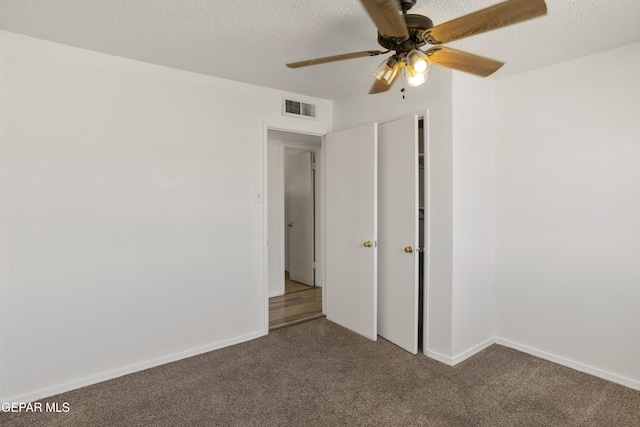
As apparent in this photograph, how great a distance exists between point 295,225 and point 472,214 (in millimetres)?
3166

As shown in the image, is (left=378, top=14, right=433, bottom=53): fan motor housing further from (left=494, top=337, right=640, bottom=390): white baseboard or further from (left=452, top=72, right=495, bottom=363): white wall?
(left=494, top=337, right=640, bottom=390): white baseboard

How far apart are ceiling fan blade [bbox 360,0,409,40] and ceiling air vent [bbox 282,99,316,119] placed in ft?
6.77

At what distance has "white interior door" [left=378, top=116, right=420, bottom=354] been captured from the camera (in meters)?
2.97

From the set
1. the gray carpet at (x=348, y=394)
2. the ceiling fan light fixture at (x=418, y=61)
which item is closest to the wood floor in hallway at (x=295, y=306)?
the gray carpet at (x=348, y=394)

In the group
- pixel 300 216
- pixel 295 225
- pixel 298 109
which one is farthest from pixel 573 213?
pixel 295 225

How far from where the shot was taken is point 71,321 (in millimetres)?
2498

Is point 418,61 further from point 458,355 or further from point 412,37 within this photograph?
point 458,355

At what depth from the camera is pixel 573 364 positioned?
2.74 metres

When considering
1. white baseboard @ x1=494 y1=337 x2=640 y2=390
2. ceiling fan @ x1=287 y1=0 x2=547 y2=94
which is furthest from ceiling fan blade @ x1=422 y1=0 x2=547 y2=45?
white baseboard @ x1=494 y1=337 x2=640 y2=390

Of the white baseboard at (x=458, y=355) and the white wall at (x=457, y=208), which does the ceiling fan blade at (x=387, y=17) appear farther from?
the white baseboard at (x=458, y=355)

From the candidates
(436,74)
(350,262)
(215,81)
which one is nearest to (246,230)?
(350,262)

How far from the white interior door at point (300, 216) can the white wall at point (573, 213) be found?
9.07ft

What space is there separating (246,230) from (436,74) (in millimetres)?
2103

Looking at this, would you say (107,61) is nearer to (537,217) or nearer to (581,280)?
(537,217)
